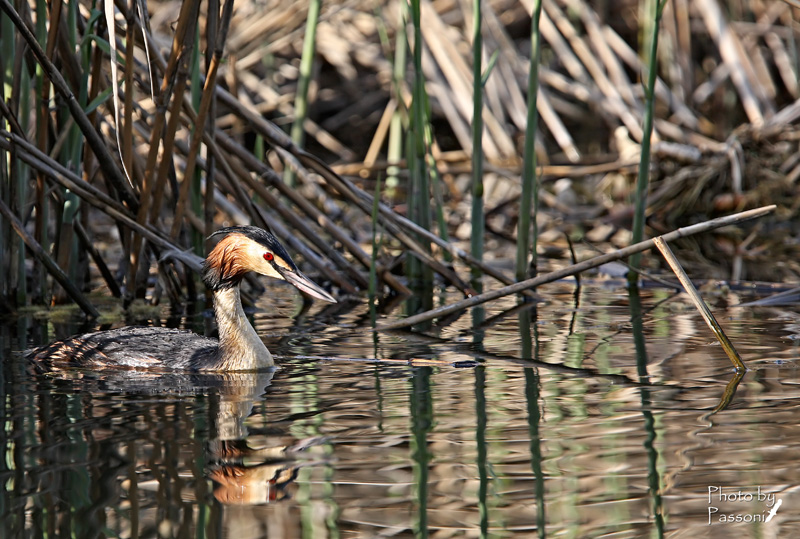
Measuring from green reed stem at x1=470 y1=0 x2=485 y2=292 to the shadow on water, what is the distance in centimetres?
133

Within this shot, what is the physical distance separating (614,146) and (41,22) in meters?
7.49

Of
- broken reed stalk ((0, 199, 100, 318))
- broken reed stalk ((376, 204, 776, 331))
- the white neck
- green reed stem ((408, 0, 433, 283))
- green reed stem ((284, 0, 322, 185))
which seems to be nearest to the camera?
broken reed stalk ((376, 204, 776, 331))

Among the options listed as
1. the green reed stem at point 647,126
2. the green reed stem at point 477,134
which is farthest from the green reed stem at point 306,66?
the green reed stem at point 647,126

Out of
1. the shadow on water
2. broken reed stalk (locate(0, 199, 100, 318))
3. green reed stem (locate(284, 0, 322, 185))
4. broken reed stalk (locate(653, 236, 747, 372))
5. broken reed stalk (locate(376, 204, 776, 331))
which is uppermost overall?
green reed stem (locate(284, 0, 322, 185))

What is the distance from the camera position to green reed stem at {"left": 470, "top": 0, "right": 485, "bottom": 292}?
551 cm

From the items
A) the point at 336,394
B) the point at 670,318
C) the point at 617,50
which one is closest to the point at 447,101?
the point at 617,50

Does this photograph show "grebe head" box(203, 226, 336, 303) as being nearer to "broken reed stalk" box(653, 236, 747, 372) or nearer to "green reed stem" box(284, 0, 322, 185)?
"broken reed stalk" box(653, 236, 747, 372)

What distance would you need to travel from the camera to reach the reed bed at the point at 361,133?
4910mm

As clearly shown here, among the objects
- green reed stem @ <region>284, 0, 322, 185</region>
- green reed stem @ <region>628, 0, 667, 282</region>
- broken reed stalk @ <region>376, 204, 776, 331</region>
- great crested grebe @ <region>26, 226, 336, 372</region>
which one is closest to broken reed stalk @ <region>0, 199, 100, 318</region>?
great crested grebe @ <region>26, 226, 336, 372</region>

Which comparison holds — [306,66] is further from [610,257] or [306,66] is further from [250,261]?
[610,257]

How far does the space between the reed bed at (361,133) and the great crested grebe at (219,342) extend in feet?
2.26

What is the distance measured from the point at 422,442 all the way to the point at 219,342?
1591 millimetres

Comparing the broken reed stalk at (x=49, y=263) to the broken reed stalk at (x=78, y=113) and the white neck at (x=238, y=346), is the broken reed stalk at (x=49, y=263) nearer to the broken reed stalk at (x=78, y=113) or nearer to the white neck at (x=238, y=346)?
the broken reed stalk at (x=78, y=113)

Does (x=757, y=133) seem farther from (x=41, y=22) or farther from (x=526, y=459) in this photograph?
(x=526, y=459)
